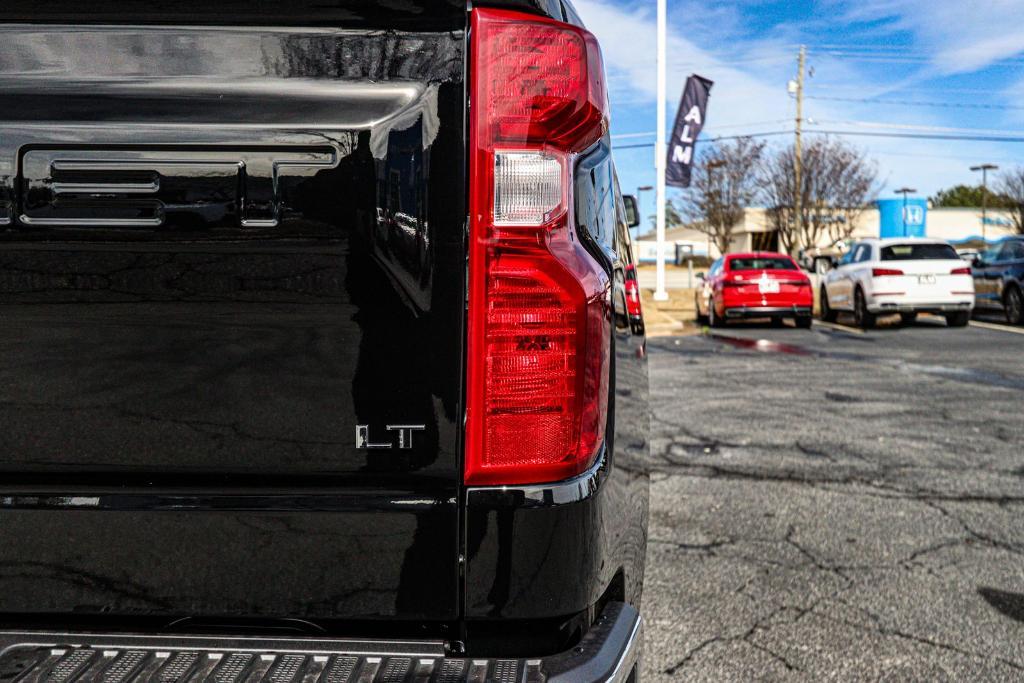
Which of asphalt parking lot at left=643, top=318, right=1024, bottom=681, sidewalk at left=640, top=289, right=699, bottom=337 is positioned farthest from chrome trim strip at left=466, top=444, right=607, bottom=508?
sidewalk at left=640, top=289, right=699, bottom=337

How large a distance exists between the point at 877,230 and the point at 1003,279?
53.1 m

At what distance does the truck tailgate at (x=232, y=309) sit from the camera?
4.83ft

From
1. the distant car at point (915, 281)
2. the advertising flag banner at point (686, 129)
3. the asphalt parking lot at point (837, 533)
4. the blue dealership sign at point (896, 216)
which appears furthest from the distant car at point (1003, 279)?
the blue dealership sign at point (896, 216)

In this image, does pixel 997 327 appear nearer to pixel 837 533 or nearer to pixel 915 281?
pixel 915 281

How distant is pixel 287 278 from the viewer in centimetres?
148

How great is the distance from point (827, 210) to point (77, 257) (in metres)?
55.4

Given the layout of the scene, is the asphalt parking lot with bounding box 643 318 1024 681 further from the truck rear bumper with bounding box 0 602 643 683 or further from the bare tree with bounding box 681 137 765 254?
the bare tree with bounding box 681 137 765 254

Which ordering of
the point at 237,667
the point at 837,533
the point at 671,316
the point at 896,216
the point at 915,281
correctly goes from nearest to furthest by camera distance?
the point at 237,667
the point at 837,533
the point at 915,281
the point at 671,316
the point at 896,216

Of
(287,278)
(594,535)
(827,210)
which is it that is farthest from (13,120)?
(827,210)

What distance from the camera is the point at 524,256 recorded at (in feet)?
4.95

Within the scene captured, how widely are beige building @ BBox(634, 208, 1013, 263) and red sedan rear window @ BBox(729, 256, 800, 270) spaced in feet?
148

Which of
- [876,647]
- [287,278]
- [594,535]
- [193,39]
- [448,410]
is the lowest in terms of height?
[876,647]

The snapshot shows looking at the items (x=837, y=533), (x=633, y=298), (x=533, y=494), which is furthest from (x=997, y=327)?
(x=533, y=494)

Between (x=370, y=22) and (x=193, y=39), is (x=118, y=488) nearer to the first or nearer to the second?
(x=193, y=39)
